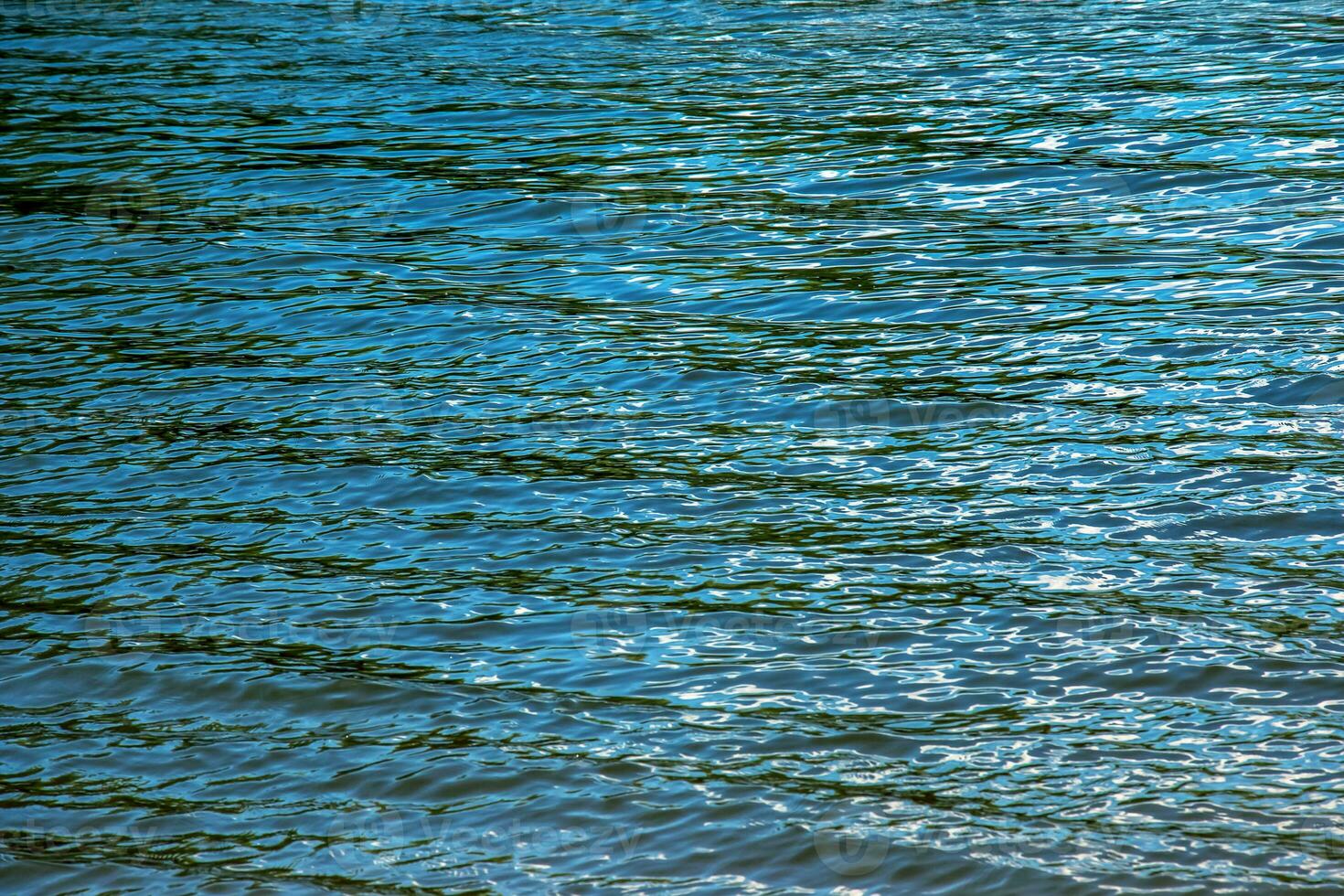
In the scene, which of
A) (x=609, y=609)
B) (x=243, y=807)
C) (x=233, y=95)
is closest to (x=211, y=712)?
(x=243, y=807)

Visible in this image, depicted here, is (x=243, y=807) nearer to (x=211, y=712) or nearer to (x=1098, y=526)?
(x=211, y=712)

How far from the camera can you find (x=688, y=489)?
7090 mm

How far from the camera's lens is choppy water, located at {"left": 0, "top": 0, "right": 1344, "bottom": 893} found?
192 inches

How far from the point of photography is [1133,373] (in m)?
7.96

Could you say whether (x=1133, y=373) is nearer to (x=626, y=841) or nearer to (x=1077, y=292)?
(x=1077, y=292)

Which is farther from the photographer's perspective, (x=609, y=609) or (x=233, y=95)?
(x=233, y=95)

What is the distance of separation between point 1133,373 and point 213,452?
432cm

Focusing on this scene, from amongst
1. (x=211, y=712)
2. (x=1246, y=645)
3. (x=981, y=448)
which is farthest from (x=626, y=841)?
(x=981, y=448)

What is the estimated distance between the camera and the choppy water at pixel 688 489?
488 centimetres

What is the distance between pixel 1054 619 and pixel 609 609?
157 centimetres

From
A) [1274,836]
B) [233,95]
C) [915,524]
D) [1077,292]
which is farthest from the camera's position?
[233,95]

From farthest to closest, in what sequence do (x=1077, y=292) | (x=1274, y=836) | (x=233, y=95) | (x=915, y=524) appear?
(x=233, y=95) → (x=1077, y=292) → (x=915, y=524) → (x=1274, y=836)

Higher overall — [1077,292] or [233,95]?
[233,95]

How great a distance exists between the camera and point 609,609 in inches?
240
